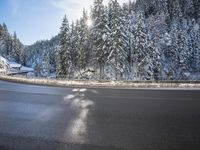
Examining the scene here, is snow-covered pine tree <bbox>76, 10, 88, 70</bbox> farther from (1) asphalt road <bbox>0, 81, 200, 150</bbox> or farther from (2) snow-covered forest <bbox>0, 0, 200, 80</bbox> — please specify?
(1) asphalt road <bbox>0, 81, 200, 150</bbox>

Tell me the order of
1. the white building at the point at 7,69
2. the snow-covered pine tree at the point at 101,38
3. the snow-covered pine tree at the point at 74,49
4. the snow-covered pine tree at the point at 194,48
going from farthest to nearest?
the snow-covered pine tree at the point at 194,48
the snow-covered pine tree at the point at 74,49
the white building at the point at 7,69
the snow-covered pine tree at the point at 101,38

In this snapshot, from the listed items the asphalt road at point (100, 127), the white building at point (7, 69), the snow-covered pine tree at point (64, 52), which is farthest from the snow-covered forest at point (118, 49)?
the asphalt road at point (100, 127)

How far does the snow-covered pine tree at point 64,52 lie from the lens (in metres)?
52.5

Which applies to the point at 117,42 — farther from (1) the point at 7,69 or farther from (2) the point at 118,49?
(1) the point at 7,69

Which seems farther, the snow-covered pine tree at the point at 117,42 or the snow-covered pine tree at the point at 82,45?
the snow-covered pine tree at the point at 82,45

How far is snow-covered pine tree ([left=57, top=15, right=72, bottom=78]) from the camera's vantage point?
172ft

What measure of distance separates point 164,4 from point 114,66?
8181 cm

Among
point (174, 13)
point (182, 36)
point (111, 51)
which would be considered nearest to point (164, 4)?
point (174, 13)

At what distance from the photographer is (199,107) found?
34.4 ft

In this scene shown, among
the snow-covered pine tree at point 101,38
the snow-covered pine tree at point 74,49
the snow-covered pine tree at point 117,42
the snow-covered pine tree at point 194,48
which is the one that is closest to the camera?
the snow-covered pine tree at point 117,42

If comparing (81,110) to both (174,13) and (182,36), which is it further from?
(174,13)

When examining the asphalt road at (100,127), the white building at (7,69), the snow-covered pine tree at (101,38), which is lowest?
the asphalt road at (100,127)

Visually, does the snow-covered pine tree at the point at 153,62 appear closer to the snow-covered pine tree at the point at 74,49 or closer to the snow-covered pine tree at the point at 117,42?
the snow-covered pine tree at the point at 117,42

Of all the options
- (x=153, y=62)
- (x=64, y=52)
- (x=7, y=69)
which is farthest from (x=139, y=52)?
(x=7, y=69)
